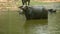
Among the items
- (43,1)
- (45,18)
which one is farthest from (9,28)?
(43,1)

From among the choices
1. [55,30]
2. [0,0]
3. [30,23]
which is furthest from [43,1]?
[55,30]

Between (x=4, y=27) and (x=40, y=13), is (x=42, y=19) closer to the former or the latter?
(x=40, y=13)

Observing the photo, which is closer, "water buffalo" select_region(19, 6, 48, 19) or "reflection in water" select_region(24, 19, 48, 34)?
"reflection in water" select_region(24, 19, 48, 34)

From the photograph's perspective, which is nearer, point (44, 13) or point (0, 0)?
point (44, 13)

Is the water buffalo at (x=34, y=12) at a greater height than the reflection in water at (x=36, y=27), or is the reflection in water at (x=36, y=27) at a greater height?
the water buffalo at (x=34, y=12)

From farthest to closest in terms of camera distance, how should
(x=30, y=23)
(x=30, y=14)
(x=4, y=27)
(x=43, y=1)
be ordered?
(x=43, y=1)
(x=30, y=14)
(x=30, y=23)
(x=4, y=27)

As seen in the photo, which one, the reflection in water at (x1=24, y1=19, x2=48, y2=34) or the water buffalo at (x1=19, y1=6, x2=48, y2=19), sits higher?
the water buffalo at (x1=19, y1=6, x2=48, y2=19)

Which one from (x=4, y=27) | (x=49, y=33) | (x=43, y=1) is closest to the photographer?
(x=49, y=33)

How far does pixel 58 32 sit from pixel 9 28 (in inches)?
56.4

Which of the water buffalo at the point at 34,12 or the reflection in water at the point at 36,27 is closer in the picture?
the reflection in water at the point at 36,27

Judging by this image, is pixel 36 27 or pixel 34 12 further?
pixel 34 12

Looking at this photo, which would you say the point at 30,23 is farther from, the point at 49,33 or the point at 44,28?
the point at 49,33

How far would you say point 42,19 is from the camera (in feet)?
23.3

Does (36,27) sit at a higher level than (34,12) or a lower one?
lower
